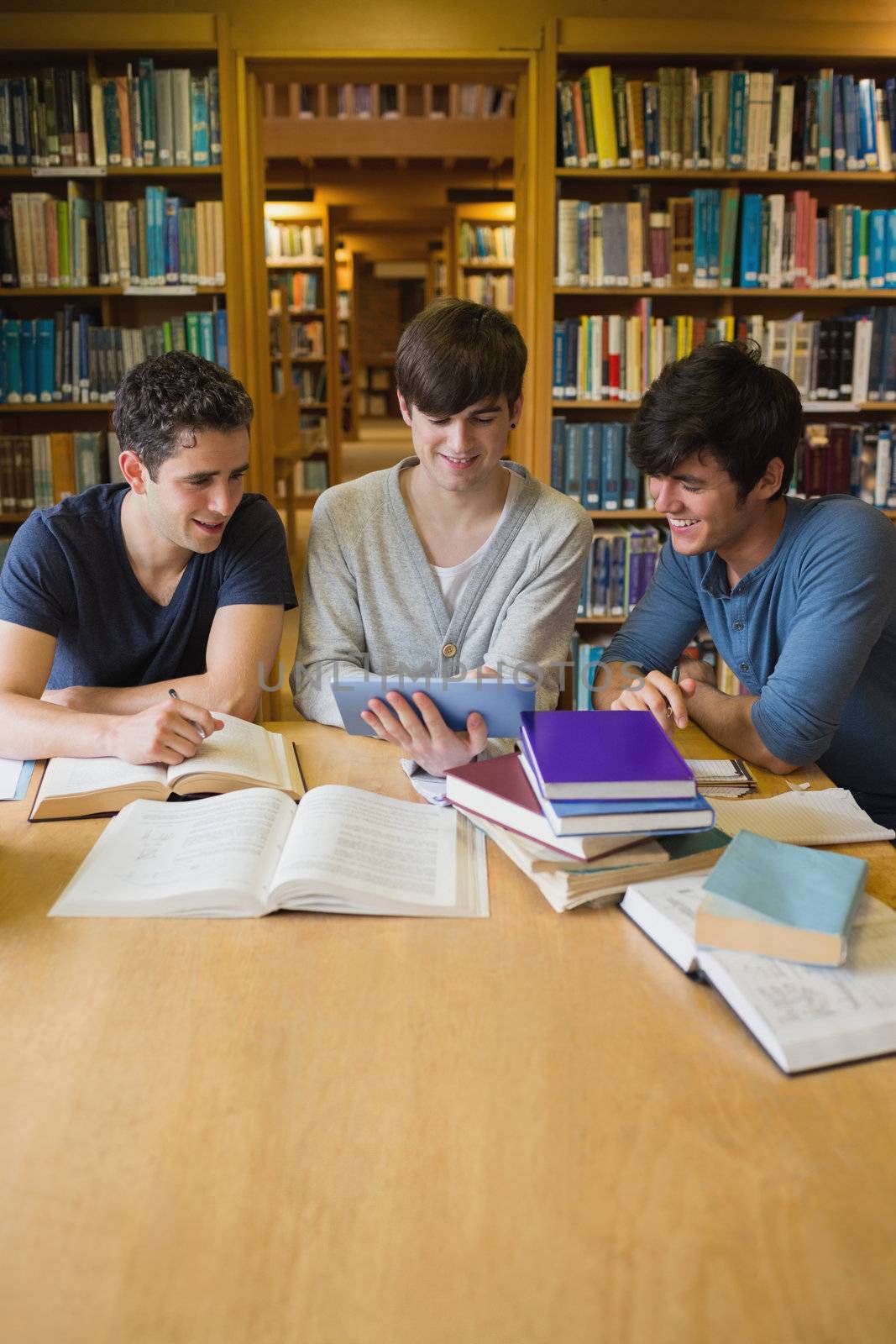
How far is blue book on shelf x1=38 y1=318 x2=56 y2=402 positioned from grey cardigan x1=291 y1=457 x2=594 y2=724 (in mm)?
2297

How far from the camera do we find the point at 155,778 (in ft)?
4.14

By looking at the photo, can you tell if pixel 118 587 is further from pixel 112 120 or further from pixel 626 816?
pixel 112 120

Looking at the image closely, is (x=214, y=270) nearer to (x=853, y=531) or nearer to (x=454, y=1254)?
(x=853, y=531)

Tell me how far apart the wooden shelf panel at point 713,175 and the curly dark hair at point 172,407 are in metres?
2.25

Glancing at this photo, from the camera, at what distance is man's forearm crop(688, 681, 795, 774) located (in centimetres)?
145

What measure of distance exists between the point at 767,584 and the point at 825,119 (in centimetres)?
258

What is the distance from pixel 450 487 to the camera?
168 centimetres

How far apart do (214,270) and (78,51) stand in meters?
0.80

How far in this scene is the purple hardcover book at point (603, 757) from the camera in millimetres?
1025

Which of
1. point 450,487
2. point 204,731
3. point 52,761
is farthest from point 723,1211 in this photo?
point 450,487

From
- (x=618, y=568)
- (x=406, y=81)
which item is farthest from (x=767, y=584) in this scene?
(x=406, y=81)

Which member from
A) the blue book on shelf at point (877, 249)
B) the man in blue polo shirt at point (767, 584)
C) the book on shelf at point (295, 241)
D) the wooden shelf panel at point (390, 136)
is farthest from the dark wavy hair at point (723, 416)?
the book on shelf at point (295, 241)

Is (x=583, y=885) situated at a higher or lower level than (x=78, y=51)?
lower

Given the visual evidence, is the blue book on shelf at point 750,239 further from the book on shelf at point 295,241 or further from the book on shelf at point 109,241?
the book on shelf at point 295,241
